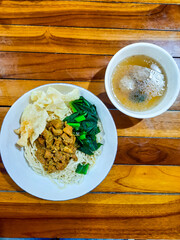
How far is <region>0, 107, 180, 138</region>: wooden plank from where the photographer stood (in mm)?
1937

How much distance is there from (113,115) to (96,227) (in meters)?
1.01

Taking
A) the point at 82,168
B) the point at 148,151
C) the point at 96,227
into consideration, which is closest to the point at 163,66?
the point at 148,151

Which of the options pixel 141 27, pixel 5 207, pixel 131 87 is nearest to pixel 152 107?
pixel 131 87

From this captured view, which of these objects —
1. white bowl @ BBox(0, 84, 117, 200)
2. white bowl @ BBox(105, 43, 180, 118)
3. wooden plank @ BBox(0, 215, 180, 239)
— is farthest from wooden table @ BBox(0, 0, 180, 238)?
white bowl @ BBox(105, 43, 180, 118)

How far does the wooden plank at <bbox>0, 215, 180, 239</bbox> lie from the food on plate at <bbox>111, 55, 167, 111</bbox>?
105 centimetres

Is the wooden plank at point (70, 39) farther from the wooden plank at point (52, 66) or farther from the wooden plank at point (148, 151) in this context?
the wooden plank at point (148, 151)

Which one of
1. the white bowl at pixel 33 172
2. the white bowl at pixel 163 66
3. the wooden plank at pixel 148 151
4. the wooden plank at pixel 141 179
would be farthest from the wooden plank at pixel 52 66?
the wooden plank at pixel 141 179

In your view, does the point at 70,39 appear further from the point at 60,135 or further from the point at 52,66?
the point at 60,135

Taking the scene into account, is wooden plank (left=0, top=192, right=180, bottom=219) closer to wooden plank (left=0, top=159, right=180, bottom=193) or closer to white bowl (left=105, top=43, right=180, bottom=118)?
wooden plank (left=0, top=159, right=180, bottom=193)

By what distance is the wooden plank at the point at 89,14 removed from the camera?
1933 millimetres

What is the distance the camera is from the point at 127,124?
6.37 ft

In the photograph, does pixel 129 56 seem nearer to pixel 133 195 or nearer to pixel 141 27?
pixel 141 27

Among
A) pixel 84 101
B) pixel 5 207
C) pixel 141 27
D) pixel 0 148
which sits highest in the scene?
pixel 141 27

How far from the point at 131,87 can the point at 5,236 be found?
5.53 feet
